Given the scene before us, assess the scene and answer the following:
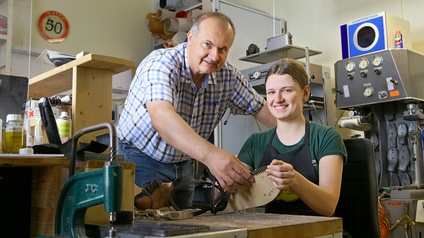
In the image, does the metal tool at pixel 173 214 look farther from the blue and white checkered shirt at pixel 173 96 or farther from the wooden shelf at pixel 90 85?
the wooden shelf at pixel 90 85

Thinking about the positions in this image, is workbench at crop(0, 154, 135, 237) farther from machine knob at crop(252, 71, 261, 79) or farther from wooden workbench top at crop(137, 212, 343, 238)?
machine knob at crop(252, 71, 261, 79)

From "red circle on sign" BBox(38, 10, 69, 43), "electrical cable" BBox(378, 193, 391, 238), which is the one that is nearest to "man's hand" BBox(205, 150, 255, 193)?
"electrical cable" BBox(378, 193, 391, 238)

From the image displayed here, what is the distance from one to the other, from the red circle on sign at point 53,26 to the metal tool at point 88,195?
3.17 m

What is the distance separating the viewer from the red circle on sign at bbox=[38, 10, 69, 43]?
3830 mm

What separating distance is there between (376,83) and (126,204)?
2.42 metres

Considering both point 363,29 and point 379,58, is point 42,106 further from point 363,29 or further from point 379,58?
point 363,29

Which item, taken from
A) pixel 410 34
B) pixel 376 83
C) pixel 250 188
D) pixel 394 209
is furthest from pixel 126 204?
pixel 410 34

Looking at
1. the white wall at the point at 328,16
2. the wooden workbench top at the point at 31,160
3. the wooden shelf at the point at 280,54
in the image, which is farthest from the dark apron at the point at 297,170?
the white wall at the point at 328,16

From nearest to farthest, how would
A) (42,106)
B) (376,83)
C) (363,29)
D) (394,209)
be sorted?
(42,106) < (394,209) < (376,83) < (363,29)

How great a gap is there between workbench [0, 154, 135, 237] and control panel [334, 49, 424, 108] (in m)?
2.34

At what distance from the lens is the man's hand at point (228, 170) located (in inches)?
45.3

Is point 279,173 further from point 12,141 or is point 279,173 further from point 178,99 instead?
point 12,141

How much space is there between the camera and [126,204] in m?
1.03

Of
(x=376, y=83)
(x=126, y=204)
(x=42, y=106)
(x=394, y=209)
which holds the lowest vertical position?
(x=394, y=209)
